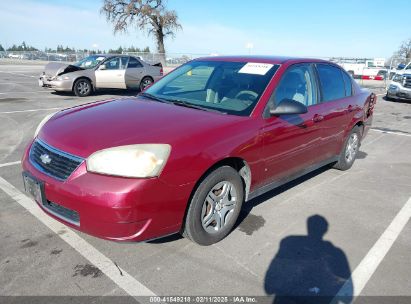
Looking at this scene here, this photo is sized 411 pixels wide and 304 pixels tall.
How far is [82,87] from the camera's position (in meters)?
13.5

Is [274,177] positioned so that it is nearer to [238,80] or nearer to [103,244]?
[238,80]

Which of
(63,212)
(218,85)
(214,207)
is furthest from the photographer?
(218,85)

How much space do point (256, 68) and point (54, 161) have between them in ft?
7.58

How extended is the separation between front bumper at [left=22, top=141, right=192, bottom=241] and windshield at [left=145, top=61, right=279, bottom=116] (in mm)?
1209

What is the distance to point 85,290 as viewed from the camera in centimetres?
267

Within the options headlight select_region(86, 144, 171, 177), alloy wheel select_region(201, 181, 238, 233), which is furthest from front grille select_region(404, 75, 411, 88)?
headlight select_region(86, 144, 171, 177)

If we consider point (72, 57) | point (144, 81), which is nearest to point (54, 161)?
point (144, 81)

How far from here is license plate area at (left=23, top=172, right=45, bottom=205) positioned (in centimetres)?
294

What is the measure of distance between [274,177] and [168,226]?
4.93 feet

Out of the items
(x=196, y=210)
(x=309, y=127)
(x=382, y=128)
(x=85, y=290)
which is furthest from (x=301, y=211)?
(x=382, y=128)

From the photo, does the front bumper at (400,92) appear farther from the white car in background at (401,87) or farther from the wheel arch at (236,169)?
the wheel arch at (236,169)

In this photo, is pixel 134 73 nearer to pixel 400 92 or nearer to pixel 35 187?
pixel 400 92

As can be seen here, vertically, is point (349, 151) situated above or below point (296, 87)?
below

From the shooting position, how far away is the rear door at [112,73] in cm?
1391
